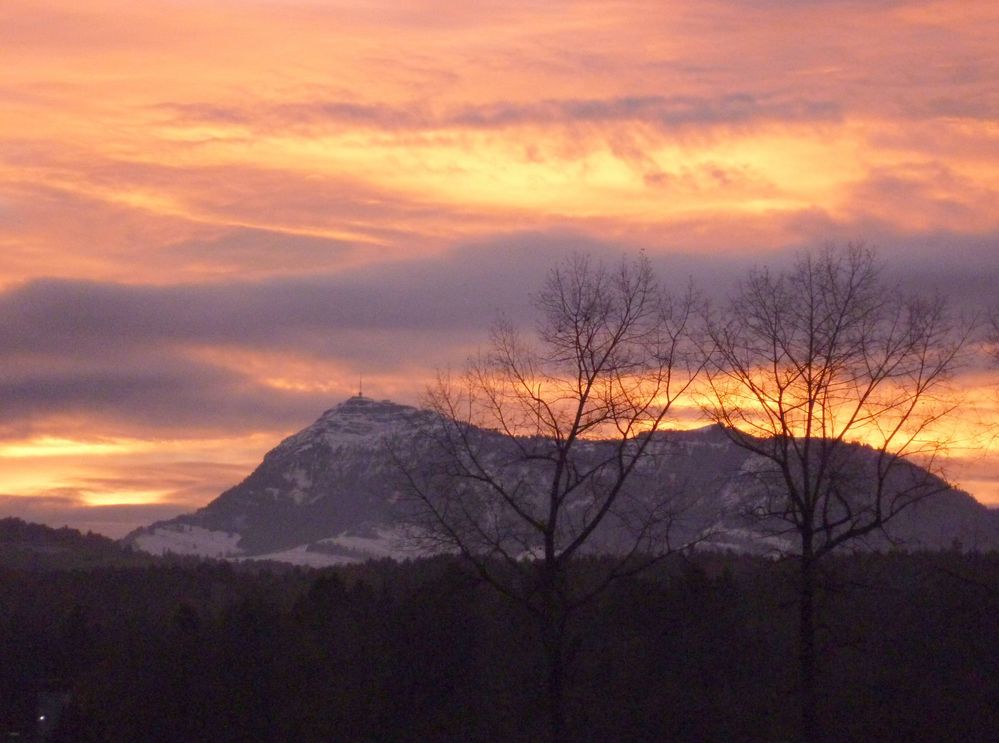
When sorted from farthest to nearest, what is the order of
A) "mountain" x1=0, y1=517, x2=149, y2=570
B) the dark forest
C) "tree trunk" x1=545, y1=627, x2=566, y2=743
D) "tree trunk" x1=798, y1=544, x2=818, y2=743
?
1. "mountain" x1=0, y1=517, x2=149, y2=570
2. the dark forest
3. "tree trunk" x1=798, y1=544, x2=818, y2=743
4. "tree trunk" x1=545, y1=627, x2=566, y2=743

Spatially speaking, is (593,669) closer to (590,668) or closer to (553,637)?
(590,668)

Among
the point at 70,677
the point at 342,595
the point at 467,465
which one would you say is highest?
the point at 467,465

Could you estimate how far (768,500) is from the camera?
105ft

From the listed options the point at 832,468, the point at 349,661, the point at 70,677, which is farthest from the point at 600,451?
the point at 70,677

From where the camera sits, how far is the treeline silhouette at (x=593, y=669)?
43.2 meters

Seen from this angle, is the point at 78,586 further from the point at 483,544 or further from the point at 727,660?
the point at 483,544

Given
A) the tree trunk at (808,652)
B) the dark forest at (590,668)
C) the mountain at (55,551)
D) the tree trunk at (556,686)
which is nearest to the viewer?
the tree trunk at (556,686)

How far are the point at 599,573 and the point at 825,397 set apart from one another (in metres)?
22.5

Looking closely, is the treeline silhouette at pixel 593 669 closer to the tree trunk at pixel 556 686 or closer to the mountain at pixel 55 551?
the tree trunk at pixel 556 686

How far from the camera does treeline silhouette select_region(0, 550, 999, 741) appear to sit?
43.2 meters

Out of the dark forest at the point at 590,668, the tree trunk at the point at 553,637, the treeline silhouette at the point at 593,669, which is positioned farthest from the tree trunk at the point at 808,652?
the treeline silhouette at the point at 593,669

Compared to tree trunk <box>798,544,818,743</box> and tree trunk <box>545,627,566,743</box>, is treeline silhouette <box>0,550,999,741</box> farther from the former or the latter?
tree trunk <box>545,627,566,743</box>

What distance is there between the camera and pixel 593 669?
1923 inches

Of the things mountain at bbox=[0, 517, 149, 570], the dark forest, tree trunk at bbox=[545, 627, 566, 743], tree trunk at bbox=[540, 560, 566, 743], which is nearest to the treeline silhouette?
the dark forest
